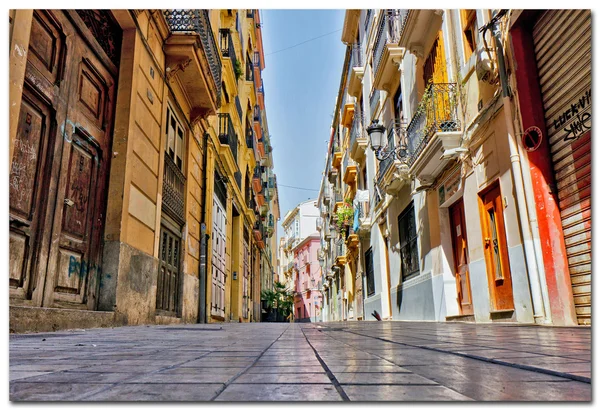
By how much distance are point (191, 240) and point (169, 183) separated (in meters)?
2.07

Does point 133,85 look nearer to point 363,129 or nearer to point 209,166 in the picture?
point 209,166

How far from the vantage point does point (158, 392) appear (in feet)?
3.70

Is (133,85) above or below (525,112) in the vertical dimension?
above

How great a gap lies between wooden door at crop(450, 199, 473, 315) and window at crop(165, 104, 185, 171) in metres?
5.51

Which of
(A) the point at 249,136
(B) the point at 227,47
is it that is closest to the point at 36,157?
(B) the point at 227,47

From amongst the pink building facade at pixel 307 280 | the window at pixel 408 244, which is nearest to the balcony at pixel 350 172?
the window at pixel 408 244

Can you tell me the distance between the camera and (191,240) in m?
10.5

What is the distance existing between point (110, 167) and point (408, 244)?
745 cm

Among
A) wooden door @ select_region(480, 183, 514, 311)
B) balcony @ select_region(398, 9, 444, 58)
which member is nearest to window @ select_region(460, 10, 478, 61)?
balcony @ select_region(398, 9, 444, 58)

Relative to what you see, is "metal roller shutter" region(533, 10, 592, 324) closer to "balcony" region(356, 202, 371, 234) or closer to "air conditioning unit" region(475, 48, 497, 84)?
"air conditioning unit" region(475, 48, 497, 84)

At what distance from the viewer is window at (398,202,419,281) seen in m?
10.9

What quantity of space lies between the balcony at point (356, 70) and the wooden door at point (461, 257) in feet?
30.1

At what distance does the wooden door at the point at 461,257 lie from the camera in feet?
27.4
